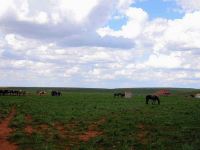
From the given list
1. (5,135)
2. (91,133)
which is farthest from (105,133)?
(5,135)

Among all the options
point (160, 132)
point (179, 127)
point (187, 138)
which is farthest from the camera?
point (179, 127)

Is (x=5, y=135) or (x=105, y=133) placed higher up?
(x=105, y=133)

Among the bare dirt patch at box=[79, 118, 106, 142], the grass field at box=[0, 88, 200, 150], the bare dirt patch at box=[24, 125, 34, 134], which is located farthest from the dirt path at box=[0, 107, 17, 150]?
the bare dirt patch at box=[79, 118, 106, 142]

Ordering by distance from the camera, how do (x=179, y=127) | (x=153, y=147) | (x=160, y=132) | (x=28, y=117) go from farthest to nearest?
(x=28, y=117) → (x=179, y=127) → (x=160, y=132) → (x=153, y=147)

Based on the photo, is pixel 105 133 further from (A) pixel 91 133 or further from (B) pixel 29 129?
(B) pixel 29 129

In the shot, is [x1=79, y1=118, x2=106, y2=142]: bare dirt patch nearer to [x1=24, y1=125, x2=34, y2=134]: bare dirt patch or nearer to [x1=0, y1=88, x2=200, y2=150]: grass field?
[x1=0, y1=88, x2=200, y2=150]: grass field

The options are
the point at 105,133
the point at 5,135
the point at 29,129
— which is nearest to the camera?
the point at 5,135

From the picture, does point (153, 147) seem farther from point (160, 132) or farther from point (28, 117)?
point (28, 117)

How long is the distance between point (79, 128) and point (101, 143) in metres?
4.79

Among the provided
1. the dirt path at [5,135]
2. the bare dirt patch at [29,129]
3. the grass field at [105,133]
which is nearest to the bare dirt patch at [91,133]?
the grass field at [105,133]

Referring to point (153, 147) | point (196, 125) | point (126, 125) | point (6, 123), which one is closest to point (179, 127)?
point (196, 125)

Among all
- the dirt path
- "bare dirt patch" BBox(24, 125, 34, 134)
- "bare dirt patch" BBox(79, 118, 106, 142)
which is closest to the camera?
the dirt path

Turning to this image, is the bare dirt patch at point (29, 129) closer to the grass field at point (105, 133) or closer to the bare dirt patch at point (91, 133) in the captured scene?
the grass field at point (105, 133)

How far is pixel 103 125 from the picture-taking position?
2744 centimetres
